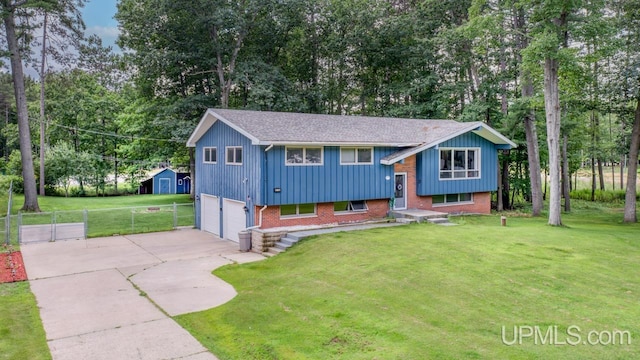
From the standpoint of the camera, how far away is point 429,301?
7809 mm

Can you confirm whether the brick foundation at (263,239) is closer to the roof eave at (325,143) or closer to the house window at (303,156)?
the house window at (303,156)

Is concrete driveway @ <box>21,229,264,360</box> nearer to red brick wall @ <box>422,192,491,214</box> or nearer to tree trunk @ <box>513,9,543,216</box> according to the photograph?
red brick wall @ <box>422,192,491,214</box>

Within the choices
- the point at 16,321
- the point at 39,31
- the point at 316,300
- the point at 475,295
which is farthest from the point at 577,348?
the point at 39,31

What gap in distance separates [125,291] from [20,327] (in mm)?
2504

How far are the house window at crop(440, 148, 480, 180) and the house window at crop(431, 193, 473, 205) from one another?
104cm

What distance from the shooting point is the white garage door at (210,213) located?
722 inches

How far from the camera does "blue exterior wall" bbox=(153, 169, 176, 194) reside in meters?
42.9

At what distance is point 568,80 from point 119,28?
83.2 ft

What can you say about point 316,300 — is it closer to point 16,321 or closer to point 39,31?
point 16,321

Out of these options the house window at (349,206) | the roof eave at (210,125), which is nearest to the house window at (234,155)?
the roof eave at (210,125)

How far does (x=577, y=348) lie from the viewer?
5832 millimetres

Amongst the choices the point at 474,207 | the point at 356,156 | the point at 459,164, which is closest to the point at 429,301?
the point at 356,156

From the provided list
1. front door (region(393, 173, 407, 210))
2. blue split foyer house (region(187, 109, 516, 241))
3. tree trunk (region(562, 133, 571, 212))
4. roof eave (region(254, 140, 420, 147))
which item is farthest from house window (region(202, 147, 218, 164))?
tree trunk (region(562, 133, 571, 212))

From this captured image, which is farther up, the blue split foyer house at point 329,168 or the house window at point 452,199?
the blue split foyer house at point 329,168
